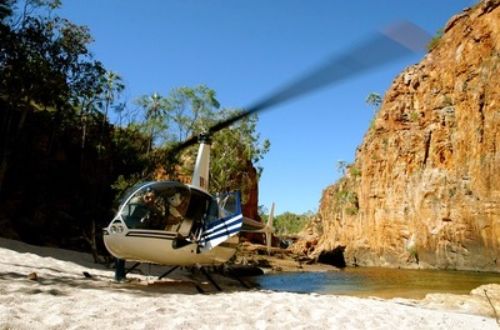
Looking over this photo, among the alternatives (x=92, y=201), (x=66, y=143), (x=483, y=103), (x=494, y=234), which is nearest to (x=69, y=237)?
(x=92, y=201)

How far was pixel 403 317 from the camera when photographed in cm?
677

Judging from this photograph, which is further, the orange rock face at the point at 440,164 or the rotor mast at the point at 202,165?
the orange rock face at the point at 440,164

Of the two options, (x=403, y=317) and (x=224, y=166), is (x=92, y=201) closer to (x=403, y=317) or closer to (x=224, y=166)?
(x=224, y=166)

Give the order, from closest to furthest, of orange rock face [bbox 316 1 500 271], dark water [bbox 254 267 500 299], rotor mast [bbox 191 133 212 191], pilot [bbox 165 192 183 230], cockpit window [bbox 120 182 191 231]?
cockpit window [bbox 120 182 191 231] < pilot [bbox 165 192 183 230] < rotor mast [bbox 191 133 212 191] < dark water [bbox 254 267 500 299] < orange rock face [bbox 316 1 500 271]

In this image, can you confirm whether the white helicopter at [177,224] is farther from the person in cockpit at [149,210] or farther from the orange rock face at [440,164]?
the orange rock face at [440,164]

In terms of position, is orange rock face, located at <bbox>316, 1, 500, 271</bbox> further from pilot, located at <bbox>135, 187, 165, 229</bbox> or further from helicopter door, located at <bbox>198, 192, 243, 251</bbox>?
pilot, located at <bbox>135, 187, 165, 229</bbox>

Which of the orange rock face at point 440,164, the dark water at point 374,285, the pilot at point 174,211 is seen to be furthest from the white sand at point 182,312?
the orange rock face at point 440,164

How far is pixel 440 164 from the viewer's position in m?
44.6

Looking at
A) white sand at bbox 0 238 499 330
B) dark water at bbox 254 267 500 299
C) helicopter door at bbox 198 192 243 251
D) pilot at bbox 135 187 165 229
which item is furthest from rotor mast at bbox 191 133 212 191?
dark water at bbox 254 267 500 299

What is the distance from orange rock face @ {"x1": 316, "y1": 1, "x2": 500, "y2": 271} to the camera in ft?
128

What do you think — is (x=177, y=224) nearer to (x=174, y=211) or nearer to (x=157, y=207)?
(x=174, y=211)

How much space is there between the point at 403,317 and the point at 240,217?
412 cm

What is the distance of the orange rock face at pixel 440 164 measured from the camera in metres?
39.0

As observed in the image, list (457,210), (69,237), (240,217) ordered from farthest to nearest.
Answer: (457,210)
(69,237)
(240,217)
